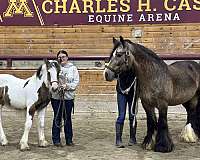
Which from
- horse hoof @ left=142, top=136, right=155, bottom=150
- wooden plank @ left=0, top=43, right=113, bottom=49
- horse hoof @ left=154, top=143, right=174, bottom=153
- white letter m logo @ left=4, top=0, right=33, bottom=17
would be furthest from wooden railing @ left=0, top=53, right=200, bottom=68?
horse hoof @ left=154, top=143, right=174, bottom=153

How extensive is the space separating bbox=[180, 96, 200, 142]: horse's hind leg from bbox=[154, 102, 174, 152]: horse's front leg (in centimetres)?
90

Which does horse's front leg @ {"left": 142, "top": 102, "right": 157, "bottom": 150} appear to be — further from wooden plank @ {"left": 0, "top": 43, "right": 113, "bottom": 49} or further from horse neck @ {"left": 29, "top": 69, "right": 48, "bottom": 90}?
wooden plank @ {"left": 0, "top": 43, "right": 113, "bottom": 49}

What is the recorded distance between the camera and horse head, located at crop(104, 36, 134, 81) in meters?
6.71

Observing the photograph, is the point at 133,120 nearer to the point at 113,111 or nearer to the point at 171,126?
the point at 171,126

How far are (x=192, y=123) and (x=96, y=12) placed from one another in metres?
5.15

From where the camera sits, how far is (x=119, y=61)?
6.74 m

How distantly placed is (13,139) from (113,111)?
3.32 m

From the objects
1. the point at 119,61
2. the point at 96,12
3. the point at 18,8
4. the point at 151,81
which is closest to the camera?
the point at 119,61

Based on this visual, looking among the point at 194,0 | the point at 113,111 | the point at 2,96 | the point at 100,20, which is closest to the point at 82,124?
the point at 113,111

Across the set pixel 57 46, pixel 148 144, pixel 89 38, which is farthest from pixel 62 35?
pixel 148 144

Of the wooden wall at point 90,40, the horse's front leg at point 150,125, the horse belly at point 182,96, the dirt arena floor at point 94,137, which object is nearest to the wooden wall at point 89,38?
the wooden wall at point 90,40

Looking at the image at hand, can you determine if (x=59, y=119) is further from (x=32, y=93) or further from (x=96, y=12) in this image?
(x=96, y=12)

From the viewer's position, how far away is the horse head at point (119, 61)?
671 cm

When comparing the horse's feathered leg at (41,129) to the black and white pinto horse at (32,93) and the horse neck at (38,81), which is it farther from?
the horse neck at (38,81)
